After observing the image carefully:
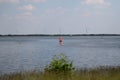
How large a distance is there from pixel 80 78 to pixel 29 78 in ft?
7.91

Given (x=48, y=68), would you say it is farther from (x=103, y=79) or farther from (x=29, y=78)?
(x=103, y=79)

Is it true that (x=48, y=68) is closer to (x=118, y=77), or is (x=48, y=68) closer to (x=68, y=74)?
(x=68, y=74)

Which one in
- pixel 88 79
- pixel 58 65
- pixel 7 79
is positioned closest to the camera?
pixel 88 79

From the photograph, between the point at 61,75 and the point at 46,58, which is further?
the point at 46,58

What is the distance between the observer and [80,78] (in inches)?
567

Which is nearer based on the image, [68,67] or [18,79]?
[18,79]

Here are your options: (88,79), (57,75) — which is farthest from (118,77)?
(57,75)

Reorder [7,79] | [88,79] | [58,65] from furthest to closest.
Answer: [58,65], [7,79], [88,79]

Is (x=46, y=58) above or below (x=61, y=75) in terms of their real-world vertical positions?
below

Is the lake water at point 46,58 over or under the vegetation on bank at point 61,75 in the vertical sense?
under

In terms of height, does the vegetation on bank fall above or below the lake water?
above

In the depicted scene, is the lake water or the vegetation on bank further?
the lake water

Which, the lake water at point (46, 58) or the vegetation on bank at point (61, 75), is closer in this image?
the vegetation on bank at point (61, 75)

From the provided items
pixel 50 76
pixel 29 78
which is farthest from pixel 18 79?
pixel 50 76
